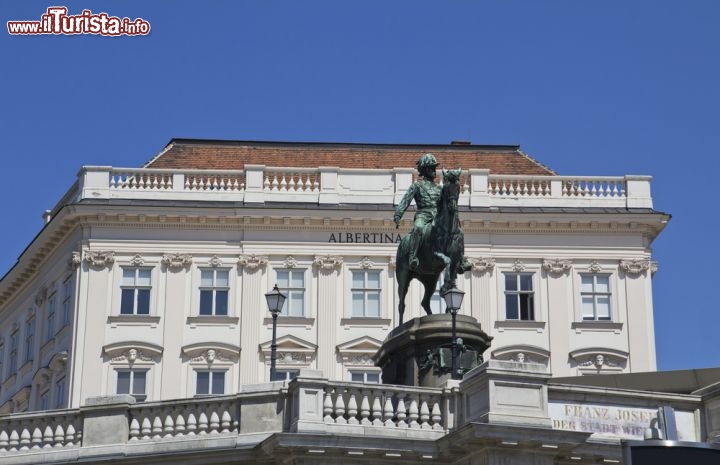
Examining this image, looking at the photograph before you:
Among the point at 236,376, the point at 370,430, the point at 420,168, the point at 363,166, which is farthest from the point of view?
the point at 363,166

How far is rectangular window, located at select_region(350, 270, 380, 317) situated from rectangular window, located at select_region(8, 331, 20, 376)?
15.1m

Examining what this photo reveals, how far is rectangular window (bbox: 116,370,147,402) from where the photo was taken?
54.6 meters

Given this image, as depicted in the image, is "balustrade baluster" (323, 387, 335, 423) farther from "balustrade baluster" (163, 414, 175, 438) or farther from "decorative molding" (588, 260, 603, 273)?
"decorative molding" (588, 260, 603, 273)

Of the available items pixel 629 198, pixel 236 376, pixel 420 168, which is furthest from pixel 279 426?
pixel 629 198

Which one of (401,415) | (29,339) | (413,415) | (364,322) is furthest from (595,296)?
(401,415)

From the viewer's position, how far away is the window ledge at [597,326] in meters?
56.8

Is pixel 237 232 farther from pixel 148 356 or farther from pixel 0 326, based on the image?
pixel 0 326

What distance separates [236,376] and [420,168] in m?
27.4

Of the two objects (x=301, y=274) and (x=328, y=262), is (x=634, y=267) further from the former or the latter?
(x=301, y=274)

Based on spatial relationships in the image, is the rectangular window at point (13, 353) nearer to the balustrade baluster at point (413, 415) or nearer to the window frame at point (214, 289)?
the window frame at point (214, 289)

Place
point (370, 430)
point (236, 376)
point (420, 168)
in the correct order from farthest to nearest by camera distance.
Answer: point (236, 376), point (420, 168), point (370, 430)

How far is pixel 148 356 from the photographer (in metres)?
55.5

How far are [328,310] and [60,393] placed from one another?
1023cm

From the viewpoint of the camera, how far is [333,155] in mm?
63469
